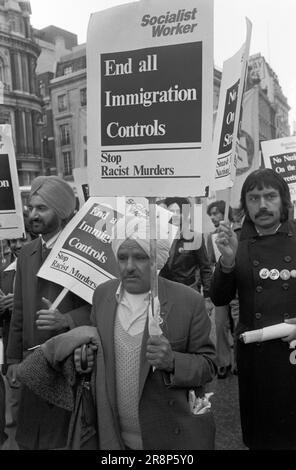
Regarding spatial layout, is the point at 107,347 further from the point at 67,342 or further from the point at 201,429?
the point at 201,429

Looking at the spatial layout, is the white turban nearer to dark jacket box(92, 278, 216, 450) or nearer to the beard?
dark jacket box(92, 278, 216, 450)

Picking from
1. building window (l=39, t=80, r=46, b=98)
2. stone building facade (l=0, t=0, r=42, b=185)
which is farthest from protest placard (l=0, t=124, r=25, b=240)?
building window (l=39, t=80, r=46, b=98)

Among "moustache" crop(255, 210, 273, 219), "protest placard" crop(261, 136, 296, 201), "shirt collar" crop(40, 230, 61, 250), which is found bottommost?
"shirt collar" crop(40, 230, 61, 250)

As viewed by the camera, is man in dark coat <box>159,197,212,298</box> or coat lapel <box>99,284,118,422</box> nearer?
coat lapel <box>99,284,118,422</box>

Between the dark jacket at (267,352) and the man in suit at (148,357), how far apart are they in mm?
499

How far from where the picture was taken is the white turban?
2.29 metres

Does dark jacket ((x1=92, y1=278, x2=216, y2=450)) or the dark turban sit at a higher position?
the dark turban

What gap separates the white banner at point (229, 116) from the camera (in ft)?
7.46

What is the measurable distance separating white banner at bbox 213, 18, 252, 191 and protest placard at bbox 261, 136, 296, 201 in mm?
3090

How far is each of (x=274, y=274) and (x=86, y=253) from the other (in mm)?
1070

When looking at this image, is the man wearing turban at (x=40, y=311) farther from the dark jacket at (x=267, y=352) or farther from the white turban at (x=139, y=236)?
the dark jacket at (x=267, y=352)

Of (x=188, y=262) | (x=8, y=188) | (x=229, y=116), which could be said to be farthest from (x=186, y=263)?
(x=229, y=116)
